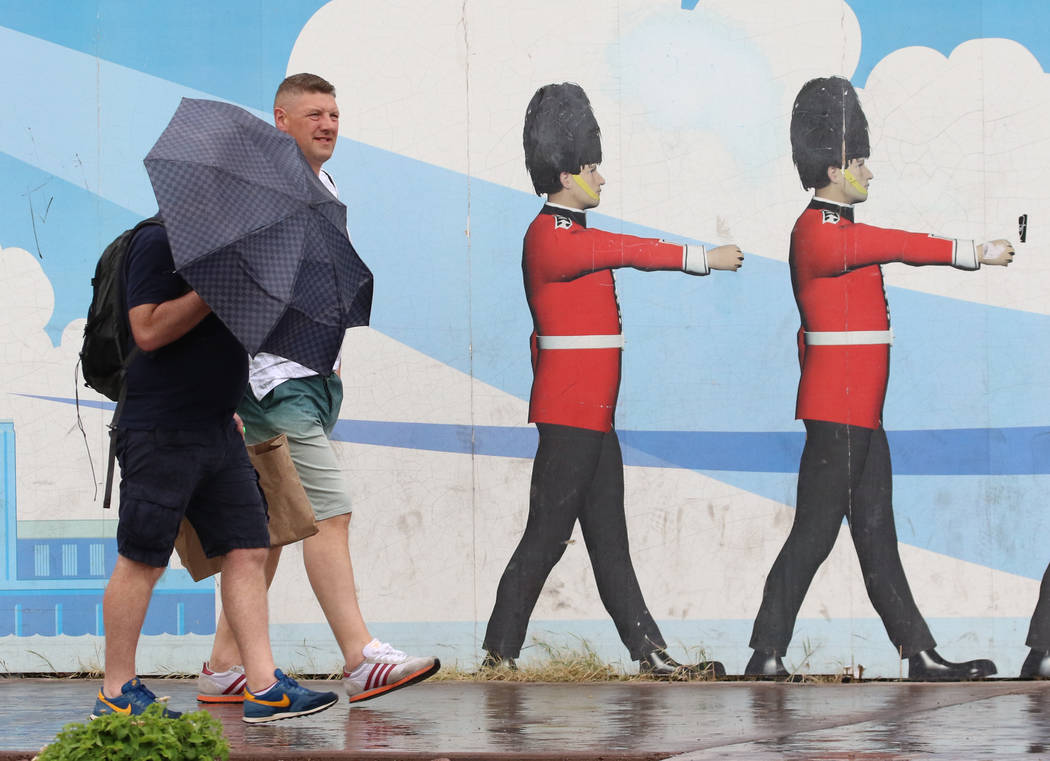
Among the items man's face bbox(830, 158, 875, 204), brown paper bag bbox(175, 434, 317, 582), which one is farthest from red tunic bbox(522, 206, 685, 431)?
brown paper bag bbox(175, 434, 317, 582)

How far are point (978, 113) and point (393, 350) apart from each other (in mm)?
2528

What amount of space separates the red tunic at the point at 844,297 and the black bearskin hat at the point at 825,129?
16cm

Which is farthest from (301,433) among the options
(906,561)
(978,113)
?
(978,113)

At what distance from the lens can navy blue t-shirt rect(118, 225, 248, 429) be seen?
395 centimetres

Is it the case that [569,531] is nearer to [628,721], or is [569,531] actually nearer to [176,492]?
[628,721]

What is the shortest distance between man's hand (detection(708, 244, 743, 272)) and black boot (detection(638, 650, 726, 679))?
5.12ft

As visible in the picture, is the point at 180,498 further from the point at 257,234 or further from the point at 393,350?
the point at 393,350

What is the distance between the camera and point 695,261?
18.2 ft

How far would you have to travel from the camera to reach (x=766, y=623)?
5445mm

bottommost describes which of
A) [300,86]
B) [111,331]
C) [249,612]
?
[249,612]

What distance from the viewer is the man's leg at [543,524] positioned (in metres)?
5.55

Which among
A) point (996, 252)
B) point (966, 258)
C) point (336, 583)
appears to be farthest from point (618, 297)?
point (336, 583)

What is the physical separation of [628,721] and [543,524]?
1.30 m

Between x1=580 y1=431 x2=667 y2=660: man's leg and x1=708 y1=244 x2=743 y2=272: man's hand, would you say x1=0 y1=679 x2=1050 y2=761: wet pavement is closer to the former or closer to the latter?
x1=580 y1=431 x2=667 y2=660: man's leg
